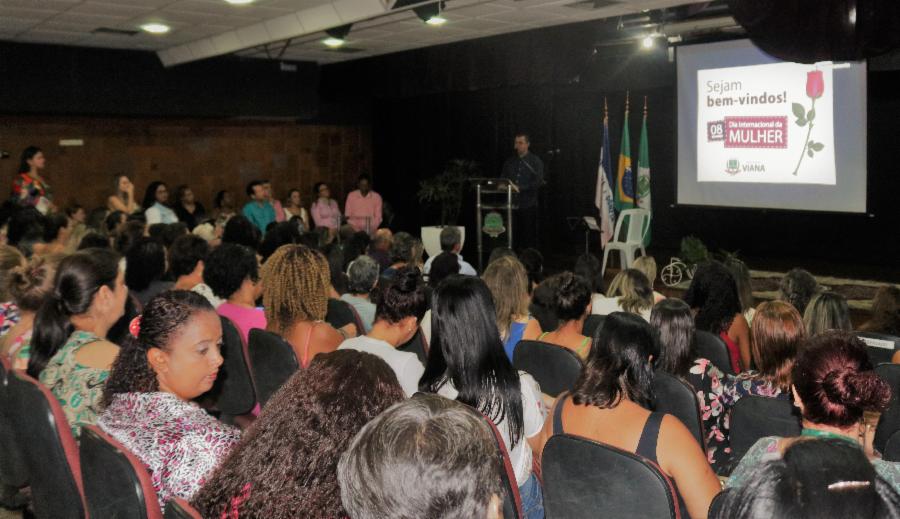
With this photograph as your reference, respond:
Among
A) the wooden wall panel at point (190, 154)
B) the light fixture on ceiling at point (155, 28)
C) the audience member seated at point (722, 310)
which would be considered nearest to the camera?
the audience member seated at point (722, 310)

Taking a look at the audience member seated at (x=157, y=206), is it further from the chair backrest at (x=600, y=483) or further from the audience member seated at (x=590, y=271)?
the chair backrest at (x=600, y=483)

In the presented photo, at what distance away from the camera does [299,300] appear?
3469 millimetres

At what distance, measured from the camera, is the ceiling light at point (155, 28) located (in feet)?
26.9

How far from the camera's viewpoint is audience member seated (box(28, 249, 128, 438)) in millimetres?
2488

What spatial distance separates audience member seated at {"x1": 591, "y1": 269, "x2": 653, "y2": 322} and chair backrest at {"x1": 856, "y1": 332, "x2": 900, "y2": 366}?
3.33 feet

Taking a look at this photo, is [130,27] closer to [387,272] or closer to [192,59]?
[192,59]

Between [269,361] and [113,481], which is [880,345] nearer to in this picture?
[269,361]

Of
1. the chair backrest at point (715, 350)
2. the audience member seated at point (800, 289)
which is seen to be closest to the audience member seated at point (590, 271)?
the audience member seated at point (800, 289)

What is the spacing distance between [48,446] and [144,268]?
2.70 meters

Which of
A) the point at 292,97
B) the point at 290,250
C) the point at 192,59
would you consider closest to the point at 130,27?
the point at 192,59

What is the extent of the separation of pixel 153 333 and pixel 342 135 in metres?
11.2

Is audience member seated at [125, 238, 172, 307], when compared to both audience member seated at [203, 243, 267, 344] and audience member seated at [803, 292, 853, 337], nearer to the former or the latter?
audience member seated at [203, 243, 267, 344]

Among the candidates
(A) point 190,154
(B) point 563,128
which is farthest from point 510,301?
(B) point 563,128

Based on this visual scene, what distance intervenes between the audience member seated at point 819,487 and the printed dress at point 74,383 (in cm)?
197
